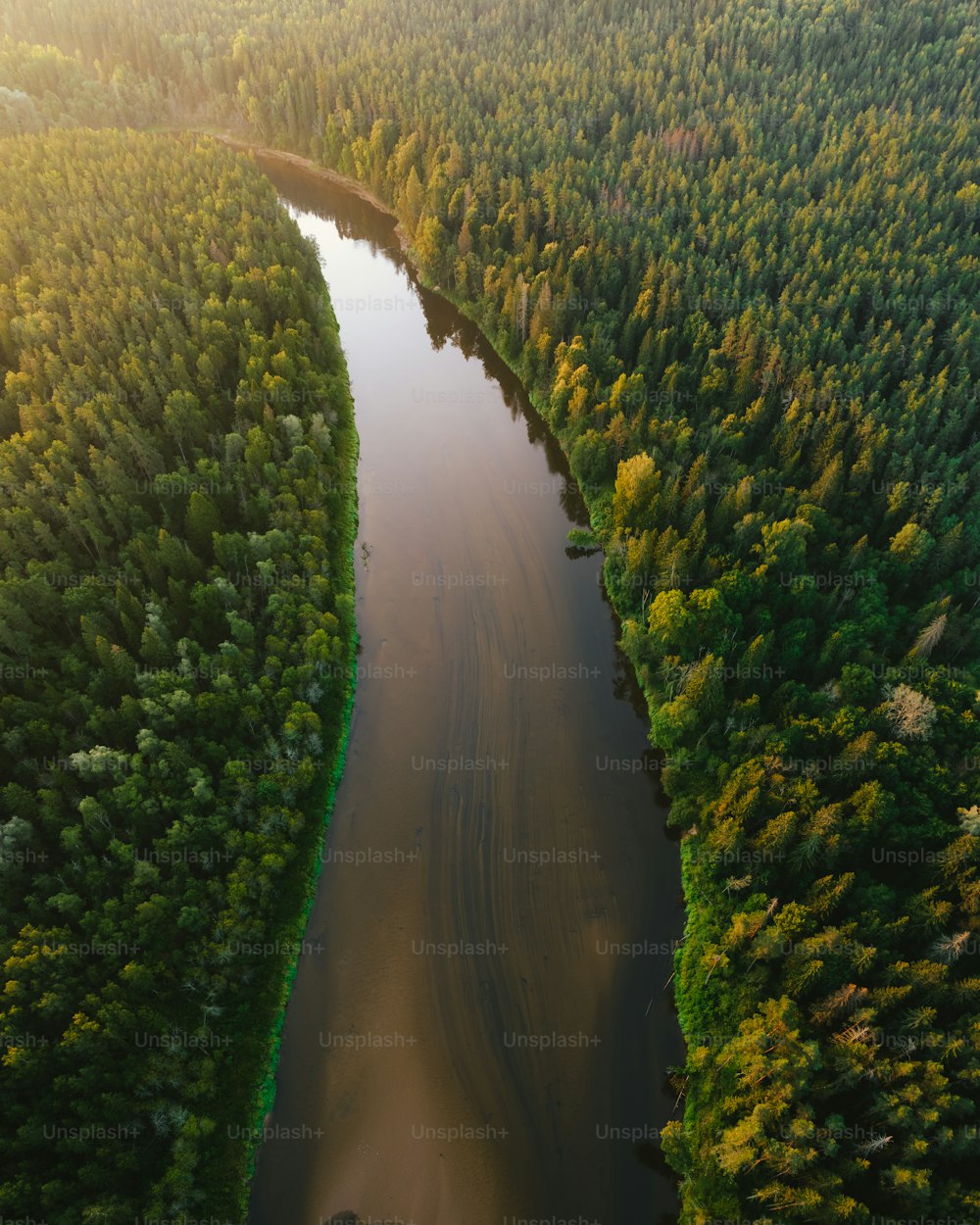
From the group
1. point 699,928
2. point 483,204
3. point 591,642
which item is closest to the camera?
point 699,928

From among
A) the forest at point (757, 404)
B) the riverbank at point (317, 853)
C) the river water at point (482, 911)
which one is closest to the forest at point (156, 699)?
the riverbank at point (317, 853)

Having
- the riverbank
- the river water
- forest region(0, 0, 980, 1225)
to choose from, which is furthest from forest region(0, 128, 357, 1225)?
forest region(0, 0, 980, 1225)

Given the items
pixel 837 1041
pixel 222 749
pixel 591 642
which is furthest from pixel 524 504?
pixel 837 1041

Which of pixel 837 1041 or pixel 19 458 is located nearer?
pixel 837 1041

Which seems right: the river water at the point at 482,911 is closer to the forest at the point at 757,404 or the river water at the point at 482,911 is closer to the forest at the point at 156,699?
the forest at the point at 156,699

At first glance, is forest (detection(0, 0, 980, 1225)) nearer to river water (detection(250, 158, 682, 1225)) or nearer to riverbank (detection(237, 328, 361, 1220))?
river water (detection(250, 158, 682, 1225))

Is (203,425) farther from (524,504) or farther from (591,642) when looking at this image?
(591,642)
